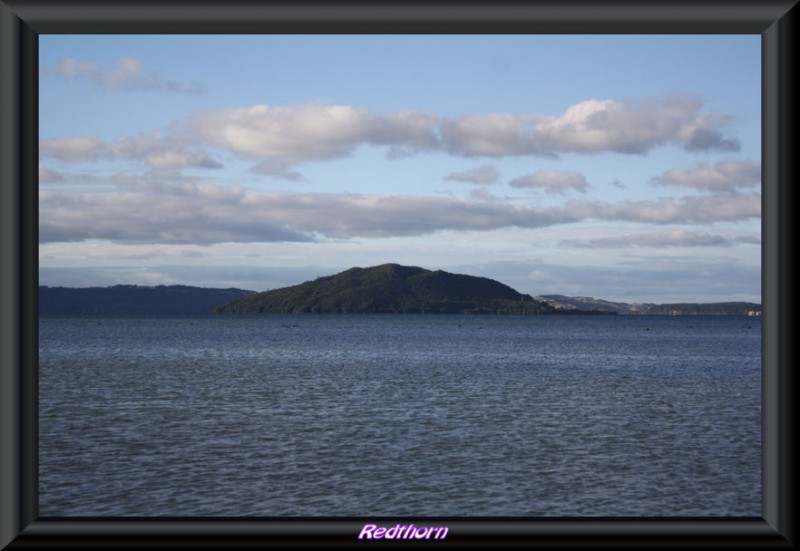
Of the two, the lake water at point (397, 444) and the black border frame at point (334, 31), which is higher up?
the black border frame at point (334, 31)

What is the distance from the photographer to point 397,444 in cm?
2364

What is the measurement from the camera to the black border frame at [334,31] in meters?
4.77

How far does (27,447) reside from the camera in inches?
195

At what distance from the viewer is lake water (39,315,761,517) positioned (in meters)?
16.5

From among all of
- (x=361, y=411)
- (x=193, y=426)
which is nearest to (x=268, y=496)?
(x=193, y=426)

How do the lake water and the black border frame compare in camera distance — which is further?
the lake water

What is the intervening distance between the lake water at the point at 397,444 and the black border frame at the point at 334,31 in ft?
35.3

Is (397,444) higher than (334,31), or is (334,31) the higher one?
(334,31)

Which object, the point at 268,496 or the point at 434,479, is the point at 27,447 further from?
the point at 434,479

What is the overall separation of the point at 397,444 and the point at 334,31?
63.8ft

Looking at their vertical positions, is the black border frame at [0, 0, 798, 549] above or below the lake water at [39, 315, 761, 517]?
above

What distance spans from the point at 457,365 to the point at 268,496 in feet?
150

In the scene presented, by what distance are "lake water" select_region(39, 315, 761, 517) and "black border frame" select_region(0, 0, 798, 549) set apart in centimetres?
1077

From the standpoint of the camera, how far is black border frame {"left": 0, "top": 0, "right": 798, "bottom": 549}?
4770 mm
